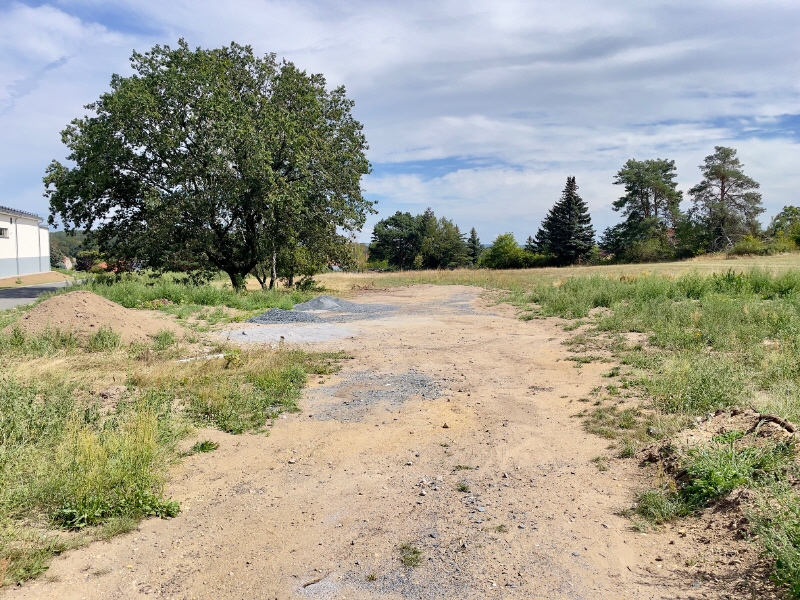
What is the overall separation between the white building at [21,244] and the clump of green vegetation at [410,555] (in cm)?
4047

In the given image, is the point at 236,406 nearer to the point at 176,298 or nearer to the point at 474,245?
the point at 176,298

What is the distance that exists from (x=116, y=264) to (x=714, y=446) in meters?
24.9

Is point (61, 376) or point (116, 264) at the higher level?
point (116, 264)

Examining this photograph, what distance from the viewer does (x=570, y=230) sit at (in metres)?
56.8

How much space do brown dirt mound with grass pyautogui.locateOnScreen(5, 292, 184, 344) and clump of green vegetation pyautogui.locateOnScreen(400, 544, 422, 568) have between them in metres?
8.83

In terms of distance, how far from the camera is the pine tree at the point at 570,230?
2239 inches

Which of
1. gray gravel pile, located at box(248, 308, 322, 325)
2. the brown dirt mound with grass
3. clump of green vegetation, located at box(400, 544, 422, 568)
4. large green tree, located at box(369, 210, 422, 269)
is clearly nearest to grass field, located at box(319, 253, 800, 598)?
clump of green vegetation, located at box(400, 544, 422, 568)

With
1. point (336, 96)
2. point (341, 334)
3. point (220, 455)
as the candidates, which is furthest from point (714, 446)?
point (336, 96)

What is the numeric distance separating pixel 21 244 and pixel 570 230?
167 ft

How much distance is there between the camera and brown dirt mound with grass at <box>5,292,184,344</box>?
404 inches

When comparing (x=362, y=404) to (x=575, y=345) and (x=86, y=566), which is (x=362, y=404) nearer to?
(x=86, y=566)

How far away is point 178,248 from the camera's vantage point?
20031mm

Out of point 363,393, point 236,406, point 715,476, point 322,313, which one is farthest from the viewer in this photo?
point 322,313

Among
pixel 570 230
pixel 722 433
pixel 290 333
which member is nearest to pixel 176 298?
pixel 290 333
